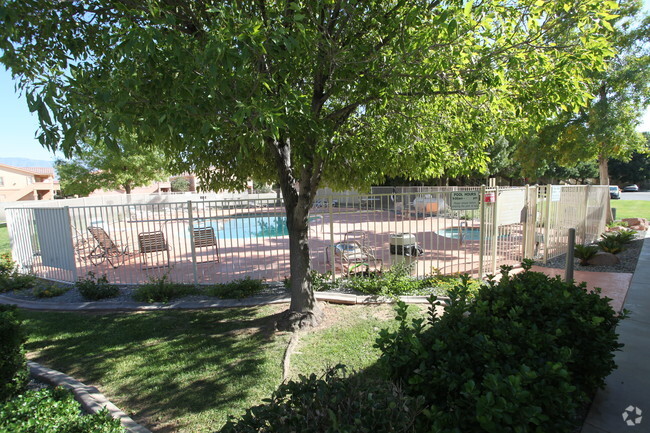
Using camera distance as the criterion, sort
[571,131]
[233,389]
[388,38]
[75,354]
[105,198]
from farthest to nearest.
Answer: [105,198]
[571,131]
[75,354]
[388,38]
[233,389]

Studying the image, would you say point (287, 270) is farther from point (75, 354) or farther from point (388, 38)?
point (388, 38)

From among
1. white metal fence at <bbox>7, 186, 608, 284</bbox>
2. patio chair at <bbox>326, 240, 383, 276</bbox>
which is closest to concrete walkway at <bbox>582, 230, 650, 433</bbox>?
white metal fence at <bbox>7, 186, 608, 284</bbox>

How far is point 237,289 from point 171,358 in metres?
2.50

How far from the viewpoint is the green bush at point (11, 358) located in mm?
3404

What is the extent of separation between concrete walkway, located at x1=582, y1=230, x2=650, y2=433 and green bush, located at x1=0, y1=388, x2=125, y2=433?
3.55 metres

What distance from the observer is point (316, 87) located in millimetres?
4980

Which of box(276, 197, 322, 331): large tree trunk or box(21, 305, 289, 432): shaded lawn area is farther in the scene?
box(276, 197, 322, 331): large tree trunk

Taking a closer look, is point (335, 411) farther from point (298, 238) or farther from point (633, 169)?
point (633, 169)

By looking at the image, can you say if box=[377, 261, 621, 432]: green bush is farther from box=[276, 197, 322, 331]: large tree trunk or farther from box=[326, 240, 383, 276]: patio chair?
box=[326, 240, 383, 276]: patio chair

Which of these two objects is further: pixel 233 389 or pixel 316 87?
pixel 316 87

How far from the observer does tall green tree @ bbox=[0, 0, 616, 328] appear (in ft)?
10.0

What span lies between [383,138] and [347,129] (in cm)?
71

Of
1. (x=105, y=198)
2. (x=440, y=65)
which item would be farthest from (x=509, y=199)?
(x=105, y=198)

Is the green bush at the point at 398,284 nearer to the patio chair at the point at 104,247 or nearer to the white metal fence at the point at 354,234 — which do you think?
the white metal fence at the point at 354,234
